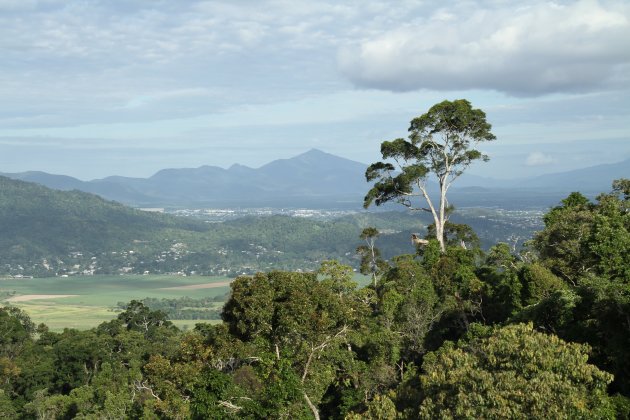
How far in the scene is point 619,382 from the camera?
1723 cm

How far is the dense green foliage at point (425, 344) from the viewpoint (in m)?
13.8

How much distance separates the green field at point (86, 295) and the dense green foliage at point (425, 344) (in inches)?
3548

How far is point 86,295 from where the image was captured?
A: 172 metres

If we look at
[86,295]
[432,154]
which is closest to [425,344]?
[432,154]

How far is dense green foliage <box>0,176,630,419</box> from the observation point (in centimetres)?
1384

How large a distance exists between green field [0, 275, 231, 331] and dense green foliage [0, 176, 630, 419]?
296 ft

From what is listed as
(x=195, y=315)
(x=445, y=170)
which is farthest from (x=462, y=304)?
(x=195, y=315)

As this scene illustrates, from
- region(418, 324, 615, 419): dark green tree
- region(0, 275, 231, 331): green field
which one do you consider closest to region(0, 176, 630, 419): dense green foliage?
region(418, 324, 615, 419): dark green tree

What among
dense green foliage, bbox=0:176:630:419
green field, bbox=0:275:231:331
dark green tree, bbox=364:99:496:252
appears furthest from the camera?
green field, bbox=0:275:231:331

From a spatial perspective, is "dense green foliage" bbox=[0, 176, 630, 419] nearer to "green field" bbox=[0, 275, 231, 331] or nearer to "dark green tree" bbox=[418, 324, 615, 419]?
"dark green tree" bbox=[418, 324, 615, 419]

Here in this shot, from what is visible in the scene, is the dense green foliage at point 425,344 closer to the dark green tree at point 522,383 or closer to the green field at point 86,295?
the dark green tree at point 522,383

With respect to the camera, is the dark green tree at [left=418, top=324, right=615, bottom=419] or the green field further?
the green field

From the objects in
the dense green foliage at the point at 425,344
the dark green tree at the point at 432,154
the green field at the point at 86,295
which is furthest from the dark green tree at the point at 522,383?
the green field at the point at 86,295

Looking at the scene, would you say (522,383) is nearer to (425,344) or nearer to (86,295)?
(425,344)
